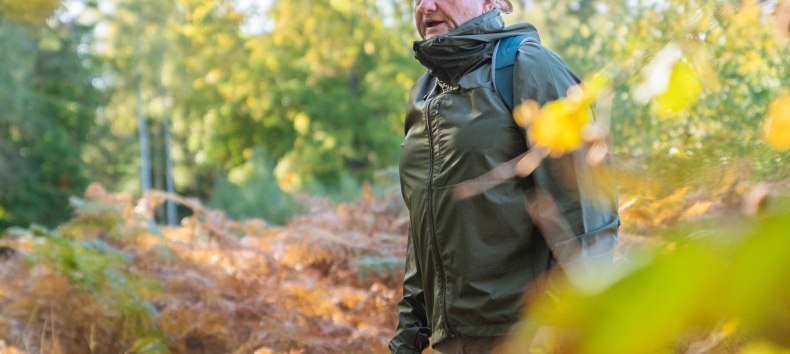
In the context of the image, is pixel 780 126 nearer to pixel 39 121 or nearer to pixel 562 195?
pixel 562 195

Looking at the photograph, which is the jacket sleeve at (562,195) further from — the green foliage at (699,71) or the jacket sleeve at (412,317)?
the jacket sleeve at (412,317)

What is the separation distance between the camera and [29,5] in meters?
21.7

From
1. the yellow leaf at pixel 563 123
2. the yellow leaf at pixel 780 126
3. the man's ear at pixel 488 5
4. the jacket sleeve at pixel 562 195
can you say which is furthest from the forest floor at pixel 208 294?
the yellow leaf at pixel 780 126

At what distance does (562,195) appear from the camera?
83.8 inches

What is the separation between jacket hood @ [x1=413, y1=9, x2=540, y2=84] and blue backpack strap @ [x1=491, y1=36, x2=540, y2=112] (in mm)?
27

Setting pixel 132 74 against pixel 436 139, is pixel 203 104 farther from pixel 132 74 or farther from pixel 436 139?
pixel 436 139

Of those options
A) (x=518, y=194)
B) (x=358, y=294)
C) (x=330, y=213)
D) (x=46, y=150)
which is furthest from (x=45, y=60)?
(x=518, y=194)

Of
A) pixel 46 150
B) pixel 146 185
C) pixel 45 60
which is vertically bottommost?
pixel 146 185

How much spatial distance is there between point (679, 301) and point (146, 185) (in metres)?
36.5

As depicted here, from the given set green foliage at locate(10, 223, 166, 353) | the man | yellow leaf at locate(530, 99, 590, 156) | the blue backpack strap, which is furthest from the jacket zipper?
green foliage at locate(10, 223, 166, 353)

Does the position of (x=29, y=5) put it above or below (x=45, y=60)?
above

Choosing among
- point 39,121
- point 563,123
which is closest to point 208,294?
point 563,123

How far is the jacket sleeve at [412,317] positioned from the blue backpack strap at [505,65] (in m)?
0.55

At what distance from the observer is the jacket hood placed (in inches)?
91.6
